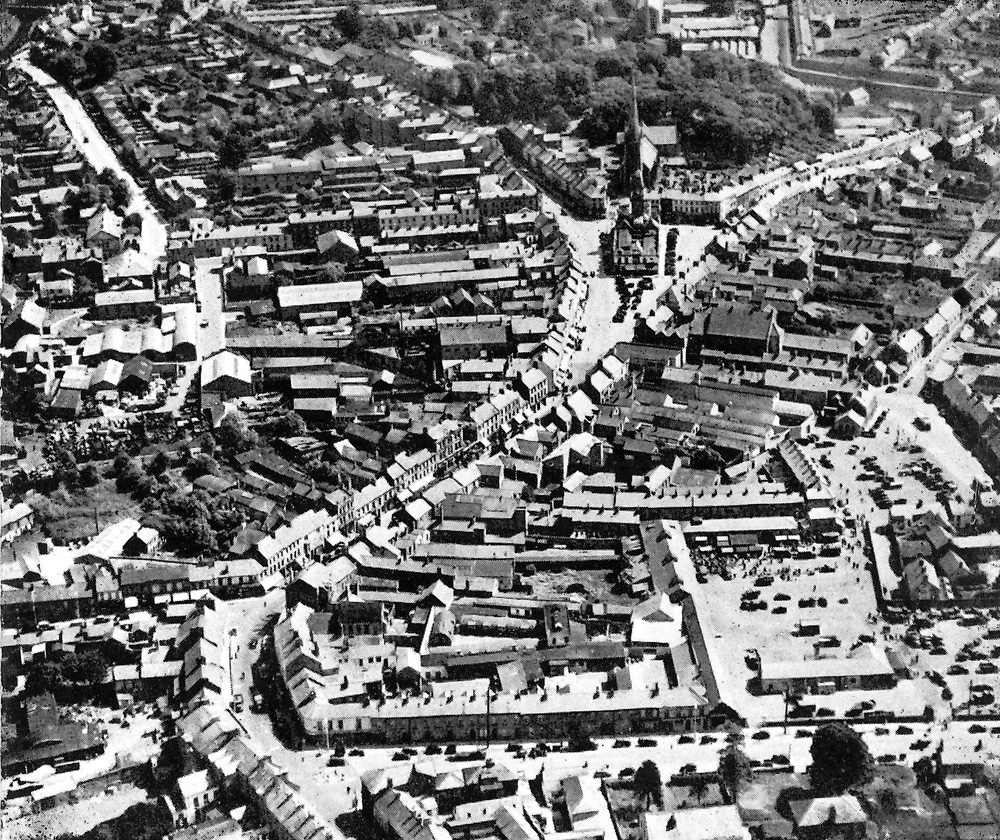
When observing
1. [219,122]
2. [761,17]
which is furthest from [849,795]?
[761,17]

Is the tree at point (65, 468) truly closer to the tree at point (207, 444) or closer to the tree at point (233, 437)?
the tree at point (207, 444)

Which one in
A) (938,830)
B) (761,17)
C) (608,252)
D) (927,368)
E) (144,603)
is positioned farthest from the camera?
(761,17)

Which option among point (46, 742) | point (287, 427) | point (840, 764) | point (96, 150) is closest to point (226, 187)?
point (96, 150)

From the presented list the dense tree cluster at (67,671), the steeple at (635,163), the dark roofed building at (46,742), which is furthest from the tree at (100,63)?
the dark roofed building at (46,742)

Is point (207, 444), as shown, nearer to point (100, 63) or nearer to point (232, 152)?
point (232, 152)

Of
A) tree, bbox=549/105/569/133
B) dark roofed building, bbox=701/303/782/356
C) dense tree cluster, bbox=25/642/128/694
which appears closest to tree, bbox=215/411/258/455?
dense tree cluster, bbox=25/642/128/694

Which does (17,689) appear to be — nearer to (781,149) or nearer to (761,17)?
(781,149)
